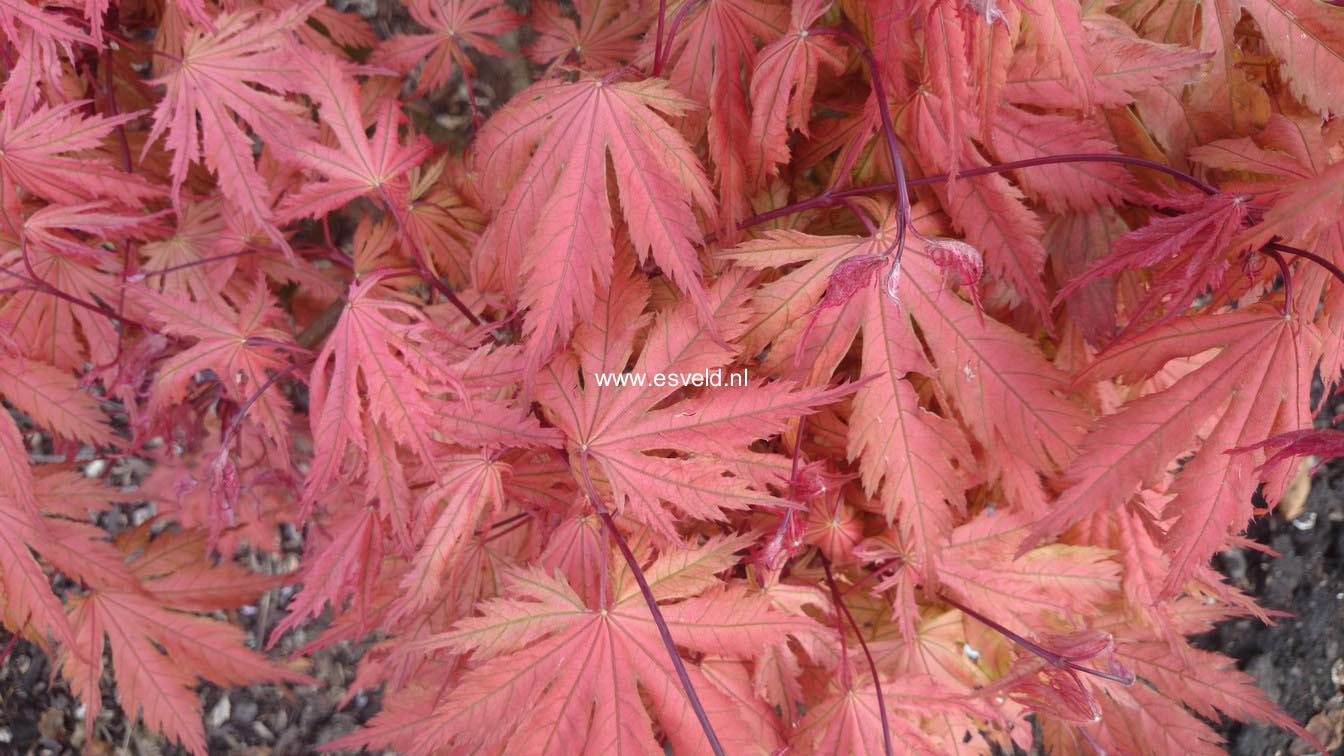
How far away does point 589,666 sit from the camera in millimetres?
769

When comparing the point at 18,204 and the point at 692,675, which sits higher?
the point at 18,204

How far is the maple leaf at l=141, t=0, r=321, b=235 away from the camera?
0.90 metres

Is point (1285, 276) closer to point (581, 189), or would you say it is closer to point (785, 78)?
point (785, 78)

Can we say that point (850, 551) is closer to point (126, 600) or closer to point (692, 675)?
point (692, 675)

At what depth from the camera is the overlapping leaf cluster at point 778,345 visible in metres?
0.72

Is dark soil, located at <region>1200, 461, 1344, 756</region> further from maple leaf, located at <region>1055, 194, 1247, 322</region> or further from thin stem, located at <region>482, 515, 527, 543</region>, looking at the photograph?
thin stem, located at <region>482, 515, 527, 543</region>

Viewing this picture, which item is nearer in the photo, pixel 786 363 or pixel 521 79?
pixel 786 363

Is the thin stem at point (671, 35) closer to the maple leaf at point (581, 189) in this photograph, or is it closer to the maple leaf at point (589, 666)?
the maple leaf at point (581, 189)

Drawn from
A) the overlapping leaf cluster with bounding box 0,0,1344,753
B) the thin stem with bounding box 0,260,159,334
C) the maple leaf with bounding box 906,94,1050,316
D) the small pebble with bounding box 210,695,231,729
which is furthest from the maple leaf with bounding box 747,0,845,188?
the small pebble with bounding box 210,695,231,729

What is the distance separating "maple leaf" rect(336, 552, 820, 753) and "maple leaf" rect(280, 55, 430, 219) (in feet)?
1.45

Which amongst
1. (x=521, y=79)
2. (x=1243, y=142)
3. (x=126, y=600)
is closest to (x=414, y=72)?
(x=521, y=79)

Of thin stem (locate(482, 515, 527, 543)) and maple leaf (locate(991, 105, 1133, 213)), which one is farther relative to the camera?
thin stem (locate(482, 515, 527, 543))

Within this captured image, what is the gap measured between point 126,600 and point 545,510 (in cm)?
71

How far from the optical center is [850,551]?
0.99 m
